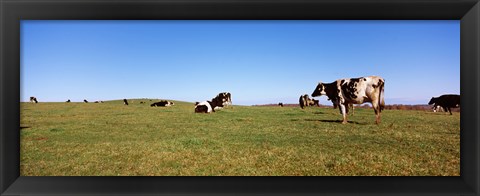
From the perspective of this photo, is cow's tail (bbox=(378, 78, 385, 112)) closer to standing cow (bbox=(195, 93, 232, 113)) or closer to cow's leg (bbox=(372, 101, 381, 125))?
cow's leg (bbox=(372, 101, 381, 125))

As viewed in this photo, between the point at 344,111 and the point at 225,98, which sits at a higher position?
the point at 225,98

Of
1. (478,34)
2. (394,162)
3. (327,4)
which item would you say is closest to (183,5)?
(327,4)

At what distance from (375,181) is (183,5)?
2.93 meters

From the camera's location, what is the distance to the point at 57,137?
666 cm

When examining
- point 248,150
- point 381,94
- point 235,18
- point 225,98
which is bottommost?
point 248,150

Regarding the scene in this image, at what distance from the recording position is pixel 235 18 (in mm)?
3547

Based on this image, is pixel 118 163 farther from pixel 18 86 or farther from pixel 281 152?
pixel 281 152

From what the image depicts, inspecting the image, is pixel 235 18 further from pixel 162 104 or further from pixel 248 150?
pixel 162 104

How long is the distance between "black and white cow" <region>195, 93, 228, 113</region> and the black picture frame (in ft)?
33.0

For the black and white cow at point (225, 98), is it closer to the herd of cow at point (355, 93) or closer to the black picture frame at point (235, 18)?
the herd of cow at point (355, 93)

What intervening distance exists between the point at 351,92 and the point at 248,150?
16.6ft

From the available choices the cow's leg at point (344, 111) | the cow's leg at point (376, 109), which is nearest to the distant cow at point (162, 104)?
the cow's leg at point (344, 111)

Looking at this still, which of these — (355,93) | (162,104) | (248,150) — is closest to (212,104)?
(162,104)

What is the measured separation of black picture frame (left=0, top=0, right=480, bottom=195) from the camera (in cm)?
338
